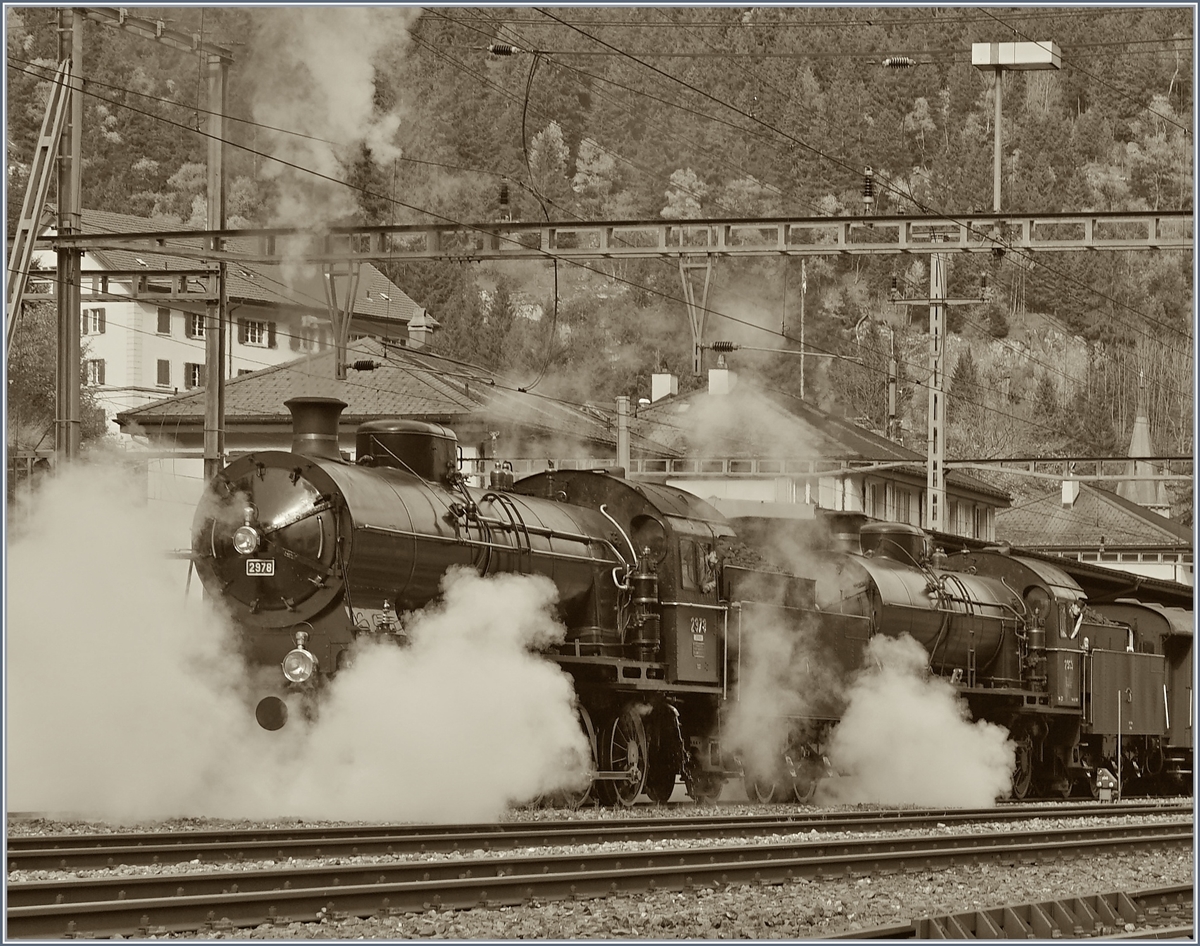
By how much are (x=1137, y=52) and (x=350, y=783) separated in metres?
90.6

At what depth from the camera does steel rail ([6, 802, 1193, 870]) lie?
41.2 feet

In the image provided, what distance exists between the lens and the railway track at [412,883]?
31.2 ft

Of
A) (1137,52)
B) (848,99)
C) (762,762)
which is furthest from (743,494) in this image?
(1137,52)

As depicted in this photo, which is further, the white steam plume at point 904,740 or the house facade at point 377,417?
the house facade at point 377,417

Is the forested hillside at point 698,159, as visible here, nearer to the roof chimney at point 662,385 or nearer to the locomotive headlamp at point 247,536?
the roof chimney at point 662,385

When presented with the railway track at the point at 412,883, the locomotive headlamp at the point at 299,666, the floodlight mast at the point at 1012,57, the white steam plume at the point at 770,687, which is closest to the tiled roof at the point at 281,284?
the locomotive headlamp at the point at 299,666

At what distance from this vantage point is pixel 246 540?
17.1 m

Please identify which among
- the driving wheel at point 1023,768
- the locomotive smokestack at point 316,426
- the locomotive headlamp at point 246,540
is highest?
the locomotive smokestack at point 316,426

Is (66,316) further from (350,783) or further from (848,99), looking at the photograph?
(848,99)

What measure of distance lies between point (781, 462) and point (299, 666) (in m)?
15.7

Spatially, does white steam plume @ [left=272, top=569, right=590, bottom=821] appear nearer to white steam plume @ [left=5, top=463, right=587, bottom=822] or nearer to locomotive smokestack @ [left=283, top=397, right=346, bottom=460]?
white steam plume @ [left=5, top=463, right=587, bottom=822]

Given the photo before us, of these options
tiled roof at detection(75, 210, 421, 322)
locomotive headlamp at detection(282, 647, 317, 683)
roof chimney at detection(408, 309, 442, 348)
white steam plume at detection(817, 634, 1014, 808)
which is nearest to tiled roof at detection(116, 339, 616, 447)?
tiled roof at detection(75, 210, 421, 322)

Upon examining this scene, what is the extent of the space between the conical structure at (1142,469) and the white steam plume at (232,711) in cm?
7055

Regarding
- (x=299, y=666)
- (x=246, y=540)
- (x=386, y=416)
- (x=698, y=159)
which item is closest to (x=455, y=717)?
(x=299, y=666)
